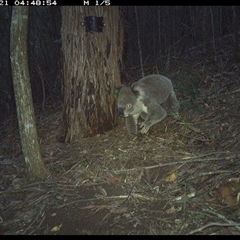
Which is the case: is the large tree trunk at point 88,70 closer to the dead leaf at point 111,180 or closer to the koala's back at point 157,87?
the koala's back at point 157,87

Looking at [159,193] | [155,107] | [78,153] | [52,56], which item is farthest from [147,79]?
[52,56]

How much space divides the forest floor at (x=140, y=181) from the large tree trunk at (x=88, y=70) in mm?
312

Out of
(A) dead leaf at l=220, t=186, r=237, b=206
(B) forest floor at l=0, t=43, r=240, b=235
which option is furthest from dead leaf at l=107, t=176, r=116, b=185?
(A) dead leaf at l=220, t=186, r=237, b=206

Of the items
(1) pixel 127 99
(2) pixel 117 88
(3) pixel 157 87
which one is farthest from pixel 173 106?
(2) pixel 117 88

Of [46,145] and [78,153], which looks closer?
[78,153]

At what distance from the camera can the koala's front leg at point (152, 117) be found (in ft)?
18.8

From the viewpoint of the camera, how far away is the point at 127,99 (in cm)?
546

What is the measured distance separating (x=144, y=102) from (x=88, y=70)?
114 cm

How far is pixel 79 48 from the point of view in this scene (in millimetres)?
5371

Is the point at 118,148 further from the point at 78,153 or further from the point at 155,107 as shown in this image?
the point at 155,107

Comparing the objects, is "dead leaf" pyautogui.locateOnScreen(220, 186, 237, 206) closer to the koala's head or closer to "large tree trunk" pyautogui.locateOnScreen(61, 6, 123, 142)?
the koala's head

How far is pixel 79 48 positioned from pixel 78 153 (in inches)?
68.0

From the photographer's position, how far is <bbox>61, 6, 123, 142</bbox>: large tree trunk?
211 inches

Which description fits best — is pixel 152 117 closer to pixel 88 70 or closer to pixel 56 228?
pixel 88 70
